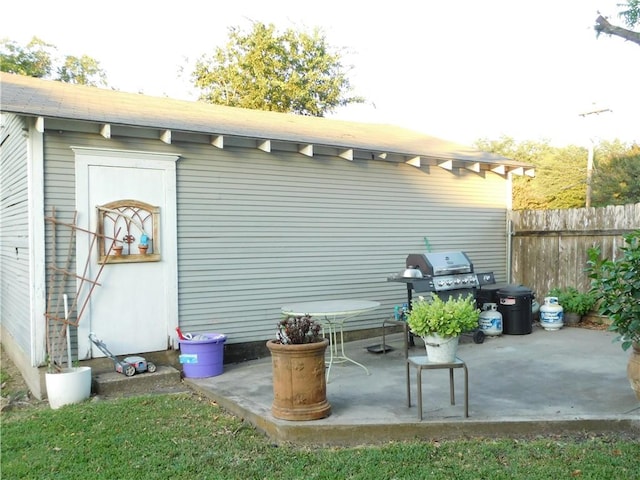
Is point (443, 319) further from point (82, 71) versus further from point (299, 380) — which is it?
point (82, 71)

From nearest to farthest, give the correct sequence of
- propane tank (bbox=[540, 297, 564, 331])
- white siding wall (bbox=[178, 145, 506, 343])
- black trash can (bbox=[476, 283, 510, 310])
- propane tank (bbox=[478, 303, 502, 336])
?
white siding wall (bbox=[178, 145, 506, 343])
propane tank (bbox=[478, 303, 502, 336])
black trash can (bbox=[476, 283, 510, 310])
propane tank (bbox=[540, 297, 564, 331])

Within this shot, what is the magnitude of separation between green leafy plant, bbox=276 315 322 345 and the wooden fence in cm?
586

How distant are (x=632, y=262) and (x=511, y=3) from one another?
605 cm

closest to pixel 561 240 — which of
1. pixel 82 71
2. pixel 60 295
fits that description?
pixel 60 295

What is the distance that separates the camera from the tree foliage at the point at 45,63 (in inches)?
792

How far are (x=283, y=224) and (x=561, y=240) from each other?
4.84 m

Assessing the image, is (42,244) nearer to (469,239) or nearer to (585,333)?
(469,239)

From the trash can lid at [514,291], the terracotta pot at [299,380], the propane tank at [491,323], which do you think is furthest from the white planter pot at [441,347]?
the trash can lid at [514,291]

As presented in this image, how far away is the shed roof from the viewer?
549 cm

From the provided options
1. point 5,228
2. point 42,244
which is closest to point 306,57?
point 5,228

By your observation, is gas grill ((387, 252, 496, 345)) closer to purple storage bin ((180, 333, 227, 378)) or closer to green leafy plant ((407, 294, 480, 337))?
purple storage bin ((180, 333, 227, 378))

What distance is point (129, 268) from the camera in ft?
18.9

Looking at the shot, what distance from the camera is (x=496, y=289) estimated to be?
7.59 meters

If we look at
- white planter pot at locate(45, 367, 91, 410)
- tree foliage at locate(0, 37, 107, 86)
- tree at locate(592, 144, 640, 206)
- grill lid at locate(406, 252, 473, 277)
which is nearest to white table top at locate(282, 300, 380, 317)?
grill lid at locate(406, 252, 473, 277)
